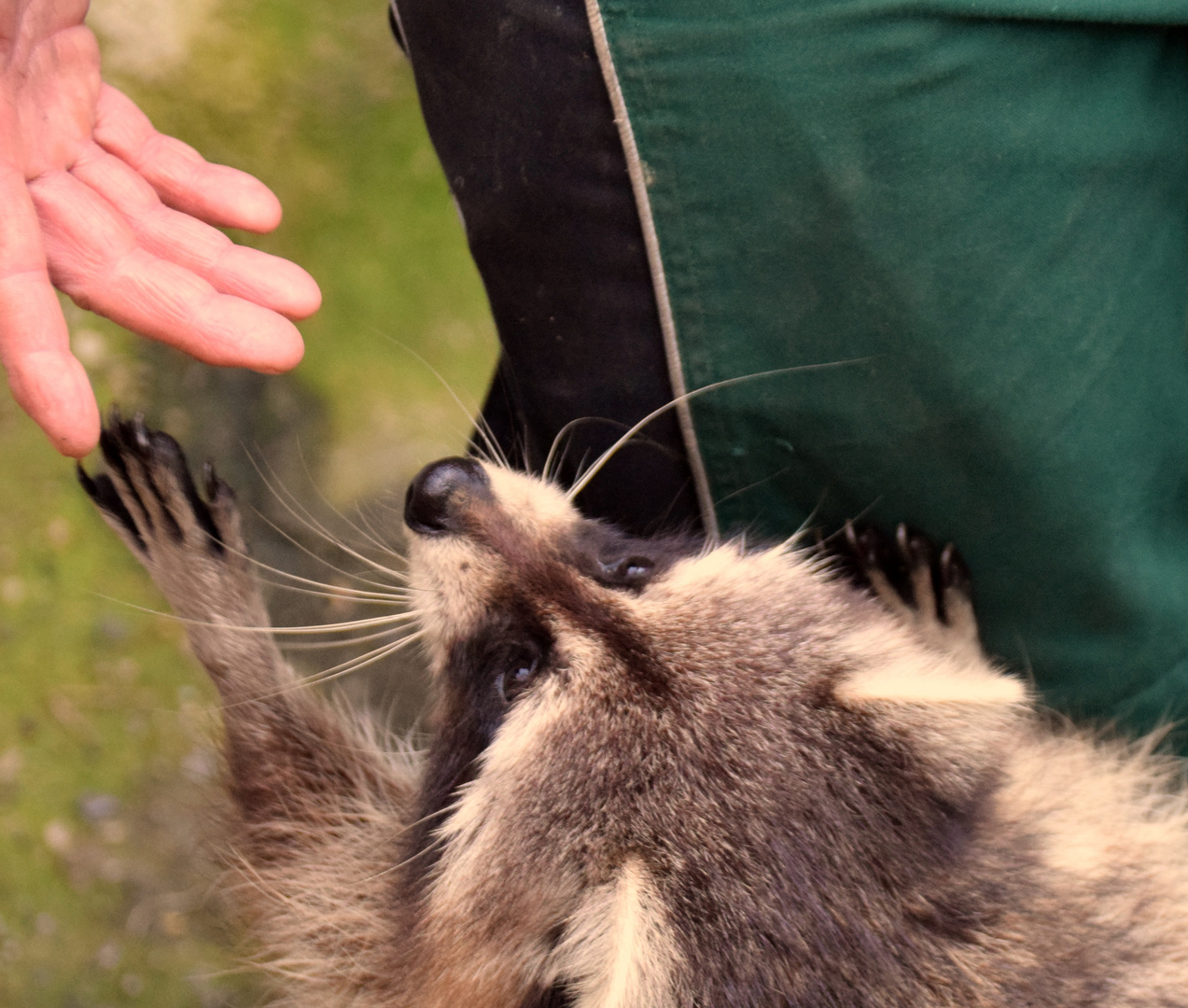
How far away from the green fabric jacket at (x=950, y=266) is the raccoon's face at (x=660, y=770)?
43 cm

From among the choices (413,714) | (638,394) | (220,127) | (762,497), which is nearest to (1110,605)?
(762,497)

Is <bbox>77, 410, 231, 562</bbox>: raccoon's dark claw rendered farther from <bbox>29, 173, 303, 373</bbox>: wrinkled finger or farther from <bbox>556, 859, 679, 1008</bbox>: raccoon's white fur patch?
<bbox>556, 859, 679, 1008</bbox>: raccoon's white fur patch

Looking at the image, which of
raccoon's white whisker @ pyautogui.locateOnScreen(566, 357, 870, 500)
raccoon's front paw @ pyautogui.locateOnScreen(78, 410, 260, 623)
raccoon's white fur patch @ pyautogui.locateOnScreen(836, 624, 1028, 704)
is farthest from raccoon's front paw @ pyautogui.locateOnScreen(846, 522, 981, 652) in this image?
raccoon's front paw @ pyautogui.locateOnScreen(78, 410, 260, 623)

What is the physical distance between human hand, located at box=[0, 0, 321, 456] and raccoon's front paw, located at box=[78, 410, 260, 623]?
449 mm

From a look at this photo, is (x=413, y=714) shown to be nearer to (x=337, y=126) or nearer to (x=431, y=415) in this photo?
(x=431, y=415)

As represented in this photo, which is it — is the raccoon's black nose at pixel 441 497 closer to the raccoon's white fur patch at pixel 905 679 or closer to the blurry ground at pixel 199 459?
the raccoon's white fur patch at pixel 905 679

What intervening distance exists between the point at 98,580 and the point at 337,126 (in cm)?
186

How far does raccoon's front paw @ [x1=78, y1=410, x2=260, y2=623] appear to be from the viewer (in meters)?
2.43

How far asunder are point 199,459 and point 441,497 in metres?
1.97

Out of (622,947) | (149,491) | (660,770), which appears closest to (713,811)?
(660,770)

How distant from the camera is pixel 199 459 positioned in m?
3.66

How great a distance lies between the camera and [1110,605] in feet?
7.75

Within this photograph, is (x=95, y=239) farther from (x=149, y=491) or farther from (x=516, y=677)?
(x=516, y=677)

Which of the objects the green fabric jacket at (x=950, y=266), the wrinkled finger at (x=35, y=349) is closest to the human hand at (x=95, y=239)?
the wrinkled finger at (x=35, y=349)
